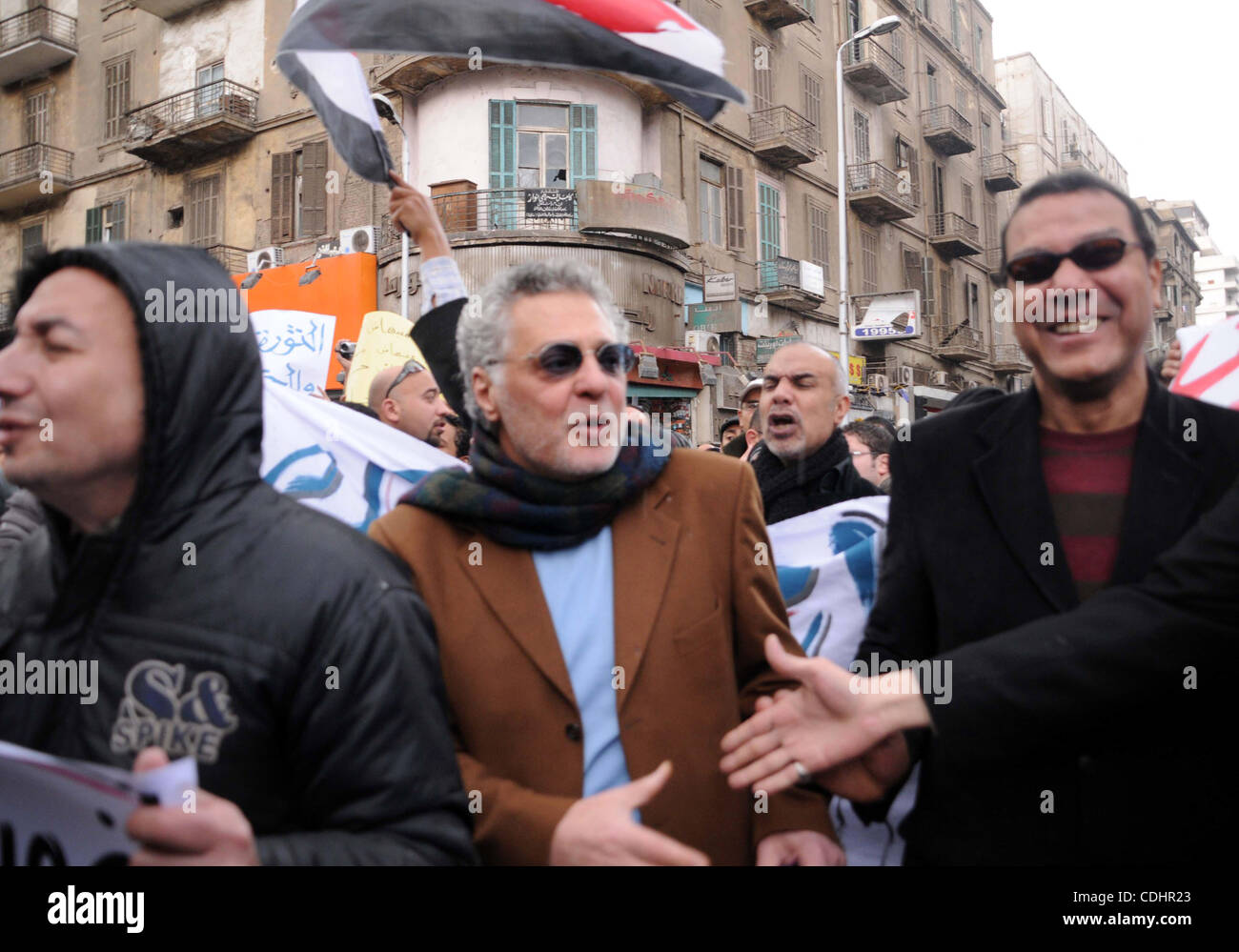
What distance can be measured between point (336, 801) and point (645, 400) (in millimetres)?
18253

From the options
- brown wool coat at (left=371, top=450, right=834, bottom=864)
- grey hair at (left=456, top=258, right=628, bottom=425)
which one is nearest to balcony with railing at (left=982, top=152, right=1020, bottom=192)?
grey hair at (left=456, top=258, right=628, bottom=425)

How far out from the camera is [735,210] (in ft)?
74.4

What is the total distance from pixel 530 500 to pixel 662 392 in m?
17.5

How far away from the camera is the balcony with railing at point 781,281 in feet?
75.0

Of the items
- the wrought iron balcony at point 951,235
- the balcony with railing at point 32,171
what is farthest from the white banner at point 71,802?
the wrought iron balcony at point 951,235

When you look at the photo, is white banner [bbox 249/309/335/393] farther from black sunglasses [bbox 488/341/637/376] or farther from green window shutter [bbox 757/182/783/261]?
green window shutter [bbox 757/182/783/261]

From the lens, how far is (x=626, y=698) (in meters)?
2.03

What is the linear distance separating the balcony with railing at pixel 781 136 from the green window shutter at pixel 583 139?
5.57m

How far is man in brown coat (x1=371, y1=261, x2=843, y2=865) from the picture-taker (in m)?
2.00

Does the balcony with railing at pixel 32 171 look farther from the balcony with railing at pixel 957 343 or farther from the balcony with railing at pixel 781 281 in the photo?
the balcony with railing at pixel 957 343

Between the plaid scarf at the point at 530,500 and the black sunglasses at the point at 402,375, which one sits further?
the black sunglasses at the point at 402,375

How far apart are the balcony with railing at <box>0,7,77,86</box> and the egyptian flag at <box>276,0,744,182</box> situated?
2628 cm
